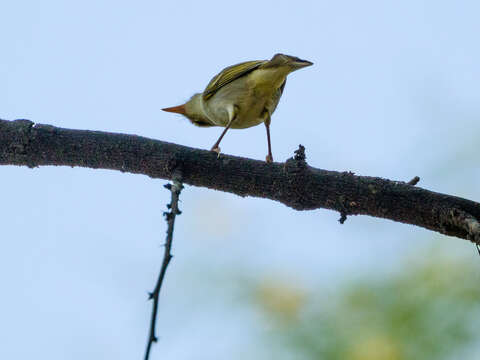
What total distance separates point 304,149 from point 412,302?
1.74 metres

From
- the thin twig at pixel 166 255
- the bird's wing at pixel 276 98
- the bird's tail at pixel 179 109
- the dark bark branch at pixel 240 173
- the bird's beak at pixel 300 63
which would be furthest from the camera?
the bird's tail at pixel 179 109

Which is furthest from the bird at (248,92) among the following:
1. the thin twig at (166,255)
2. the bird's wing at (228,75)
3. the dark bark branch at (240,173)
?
the thin twig at (166,255)

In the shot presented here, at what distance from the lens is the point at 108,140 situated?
10.4 feet

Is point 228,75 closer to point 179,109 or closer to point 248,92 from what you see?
point 248,92

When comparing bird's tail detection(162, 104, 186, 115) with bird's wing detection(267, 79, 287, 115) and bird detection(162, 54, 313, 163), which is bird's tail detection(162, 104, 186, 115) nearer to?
bird detection(162, 54, 313, 163)

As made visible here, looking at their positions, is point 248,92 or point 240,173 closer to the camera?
point 240,173

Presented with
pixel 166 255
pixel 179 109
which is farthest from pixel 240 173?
pixel 179 109

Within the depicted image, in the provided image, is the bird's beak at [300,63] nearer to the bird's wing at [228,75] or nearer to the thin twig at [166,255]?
the bird's wing at [228,75]

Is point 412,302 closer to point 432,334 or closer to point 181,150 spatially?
point 432,334

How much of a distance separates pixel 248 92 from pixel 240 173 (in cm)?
207

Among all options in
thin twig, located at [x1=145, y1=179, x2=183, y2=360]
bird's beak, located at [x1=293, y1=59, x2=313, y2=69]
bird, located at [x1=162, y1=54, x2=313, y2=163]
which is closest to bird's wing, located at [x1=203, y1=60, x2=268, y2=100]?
bird, located at [x1=162, y1=54, x2=313, y2=163]

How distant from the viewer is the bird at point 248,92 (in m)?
4.88

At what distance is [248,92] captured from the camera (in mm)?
5051

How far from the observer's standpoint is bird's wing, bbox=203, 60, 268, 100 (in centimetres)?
516
